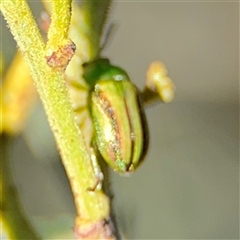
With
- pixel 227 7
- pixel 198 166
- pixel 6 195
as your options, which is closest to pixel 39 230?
pixel 6 195

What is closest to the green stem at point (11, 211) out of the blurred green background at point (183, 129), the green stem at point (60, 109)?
the green stem at point (60, 109)

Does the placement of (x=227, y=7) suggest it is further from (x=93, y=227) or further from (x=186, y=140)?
(x=93, y=227)

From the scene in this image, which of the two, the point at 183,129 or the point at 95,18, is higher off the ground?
the point at 95,18

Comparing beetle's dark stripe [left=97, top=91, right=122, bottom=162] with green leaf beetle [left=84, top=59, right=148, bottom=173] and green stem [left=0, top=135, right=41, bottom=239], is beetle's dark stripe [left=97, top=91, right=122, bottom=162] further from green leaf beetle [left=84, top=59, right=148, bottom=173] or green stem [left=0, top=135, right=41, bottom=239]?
green stem [left=0, top=135, right=41, bottom=239]

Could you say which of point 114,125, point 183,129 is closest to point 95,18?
point 114,125

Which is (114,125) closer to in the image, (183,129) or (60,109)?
(60,109)
